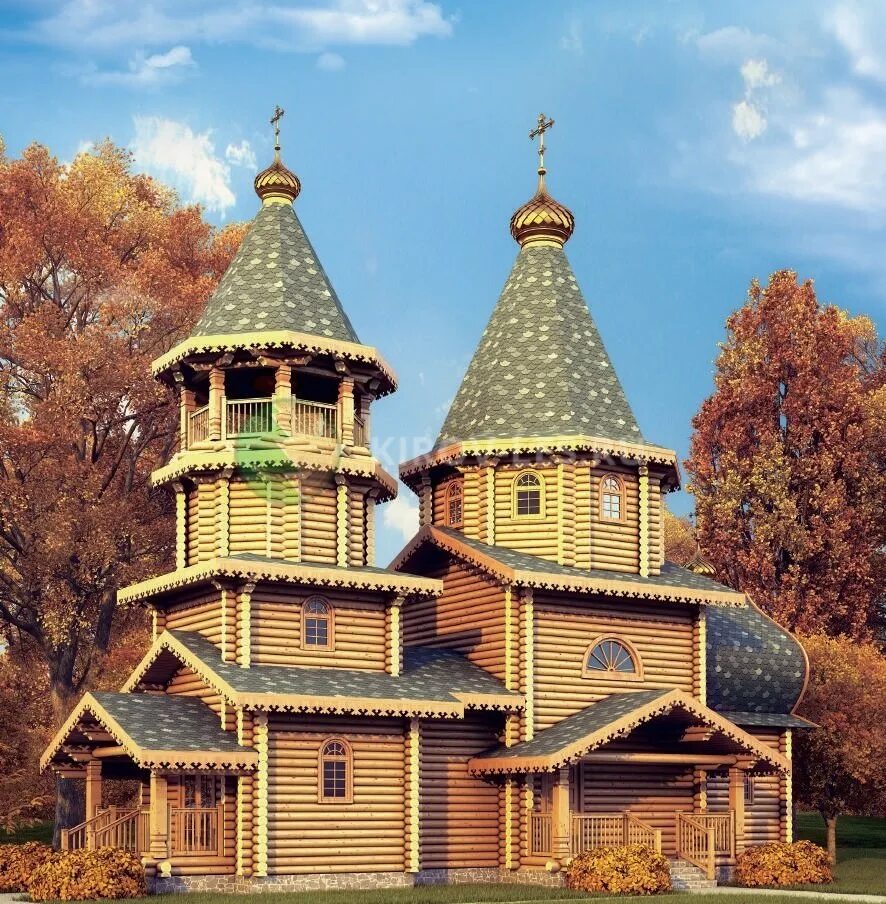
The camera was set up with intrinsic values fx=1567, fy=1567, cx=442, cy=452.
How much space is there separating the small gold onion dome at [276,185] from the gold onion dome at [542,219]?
20.7ft

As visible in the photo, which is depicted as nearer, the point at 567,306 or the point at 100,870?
the point at 100,870

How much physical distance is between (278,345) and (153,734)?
779 centimetres

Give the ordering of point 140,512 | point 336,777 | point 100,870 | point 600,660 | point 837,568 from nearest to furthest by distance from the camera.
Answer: point 100,870 < point 336,777 < point 600,660 < point 140,512 < point 837,568

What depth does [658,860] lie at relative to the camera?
2858 cm

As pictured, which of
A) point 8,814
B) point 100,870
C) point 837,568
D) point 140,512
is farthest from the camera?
point 837,568

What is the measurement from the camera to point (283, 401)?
2978cm

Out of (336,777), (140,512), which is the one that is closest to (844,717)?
(336,777)

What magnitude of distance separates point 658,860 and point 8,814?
50.8 feet

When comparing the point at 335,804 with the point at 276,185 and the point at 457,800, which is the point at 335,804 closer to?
the point at 457,800

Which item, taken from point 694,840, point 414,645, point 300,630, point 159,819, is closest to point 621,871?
point 694,840

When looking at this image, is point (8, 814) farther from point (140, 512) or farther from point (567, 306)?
point (567, 306)

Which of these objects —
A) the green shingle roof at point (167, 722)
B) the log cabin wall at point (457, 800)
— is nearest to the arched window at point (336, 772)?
the green shingle roof at point (167, 722)

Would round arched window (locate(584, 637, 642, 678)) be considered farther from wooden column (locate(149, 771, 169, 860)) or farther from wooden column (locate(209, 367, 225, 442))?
wooden column (locate(149, 771, 169, 860))

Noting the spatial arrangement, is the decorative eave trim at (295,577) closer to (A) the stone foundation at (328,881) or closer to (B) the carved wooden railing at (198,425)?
(B) the carved wooden railing at (198,425)
